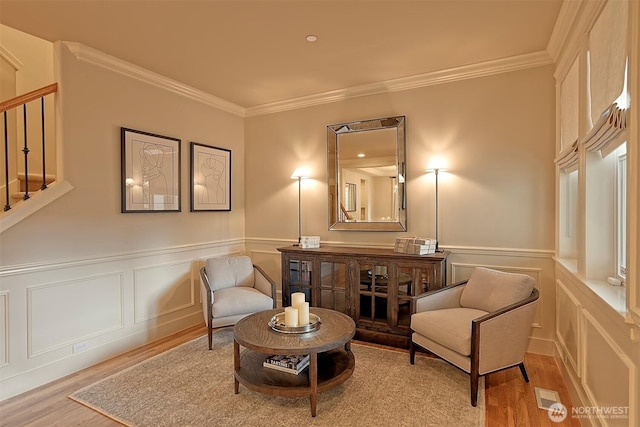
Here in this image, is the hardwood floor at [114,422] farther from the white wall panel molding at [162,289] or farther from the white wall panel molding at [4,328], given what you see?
the white wall panel molding at [162,289]

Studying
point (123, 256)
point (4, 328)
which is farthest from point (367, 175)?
point (4, 328)

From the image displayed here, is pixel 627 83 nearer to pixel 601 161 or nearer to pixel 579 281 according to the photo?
pixel 601 161

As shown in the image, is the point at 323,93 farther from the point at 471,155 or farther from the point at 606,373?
the point at 606,373

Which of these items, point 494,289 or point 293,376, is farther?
point 494,289

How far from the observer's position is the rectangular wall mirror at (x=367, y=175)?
3881 mm

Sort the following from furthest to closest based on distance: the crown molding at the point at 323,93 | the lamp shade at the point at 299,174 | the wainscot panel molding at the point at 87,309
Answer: the lamp shade at the point at 299,174 → the crown molding at the point at 323,93 → the wainscot panel molding at the point at 87,309

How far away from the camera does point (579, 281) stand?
7.38 ft

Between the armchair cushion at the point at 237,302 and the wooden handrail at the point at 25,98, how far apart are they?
2241 millimetres

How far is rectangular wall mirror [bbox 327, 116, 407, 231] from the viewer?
3881 mm

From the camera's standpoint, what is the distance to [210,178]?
4332 millimetres

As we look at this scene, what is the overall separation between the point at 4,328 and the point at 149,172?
173cm

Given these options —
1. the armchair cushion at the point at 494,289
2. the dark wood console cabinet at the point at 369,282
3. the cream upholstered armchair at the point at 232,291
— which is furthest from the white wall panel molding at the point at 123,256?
the armchair cushion at the point at 494,289

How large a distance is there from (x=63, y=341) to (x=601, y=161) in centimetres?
425

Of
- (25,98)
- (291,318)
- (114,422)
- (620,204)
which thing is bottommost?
(114,422)
